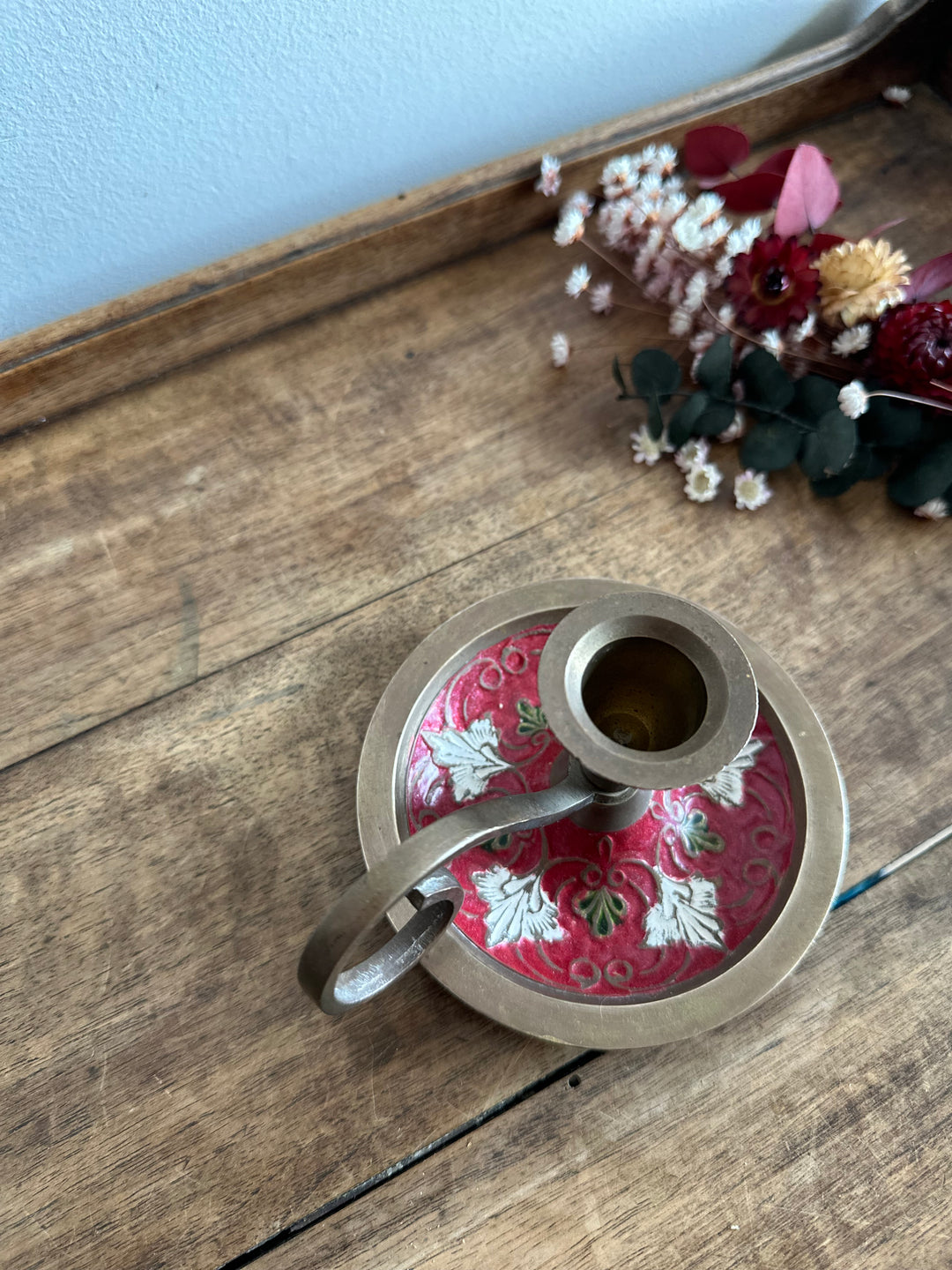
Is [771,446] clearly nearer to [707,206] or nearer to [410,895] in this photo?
[707,206]

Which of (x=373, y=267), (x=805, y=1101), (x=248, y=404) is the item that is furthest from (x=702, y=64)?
(x=805, y=1101)

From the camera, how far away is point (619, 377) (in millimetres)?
649

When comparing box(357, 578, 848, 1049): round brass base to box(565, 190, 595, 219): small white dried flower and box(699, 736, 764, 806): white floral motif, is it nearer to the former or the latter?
box(699, 736, 764, 806): white floral motif

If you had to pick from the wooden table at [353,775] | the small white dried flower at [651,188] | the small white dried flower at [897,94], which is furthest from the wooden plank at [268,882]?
the small white dried flower at [897,94]

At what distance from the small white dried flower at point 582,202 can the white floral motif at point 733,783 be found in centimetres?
44

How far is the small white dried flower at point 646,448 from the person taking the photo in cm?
65

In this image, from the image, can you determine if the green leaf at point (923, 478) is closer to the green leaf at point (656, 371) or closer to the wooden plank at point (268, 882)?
the wooden plank at point (268, 882)

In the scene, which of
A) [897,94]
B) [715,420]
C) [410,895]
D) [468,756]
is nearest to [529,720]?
[468,756]

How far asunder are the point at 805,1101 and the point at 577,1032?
0.12 m

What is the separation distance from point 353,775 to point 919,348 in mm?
436

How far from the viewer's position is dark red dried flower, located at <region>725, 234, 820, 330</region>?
0.63 m

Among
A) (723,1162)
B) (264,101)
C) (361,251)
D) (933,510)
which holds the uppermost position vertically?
(264,101)

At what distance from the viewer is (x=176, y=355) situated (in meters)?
0.67

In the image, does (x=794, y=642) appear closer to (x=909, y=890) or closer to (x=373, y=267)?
(x=909, y=890)
